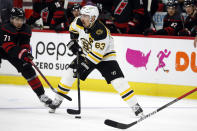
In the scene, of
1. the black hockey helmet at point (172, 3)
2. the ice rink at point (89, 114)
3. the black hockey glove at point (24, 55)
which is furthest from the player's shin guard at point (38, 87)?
the black hockey helmet at point (172, 3)

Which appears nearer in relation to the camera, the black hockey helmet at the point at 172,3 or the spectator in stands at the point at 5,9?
the black hockey helmet at the point at 172,3

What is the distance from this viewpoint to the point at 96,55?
4406mm

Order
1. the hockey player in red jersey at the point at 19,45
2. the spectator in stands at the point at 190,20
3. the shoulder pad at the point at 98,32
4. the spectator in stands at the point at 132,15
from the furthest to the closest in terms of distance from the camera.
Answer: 1. the spectator in stands at the point at 132,15
2. the spectator in stands at the point at 190,20
3. the hockey player in red jersey at the point at 19,45
4. the shoulder pad at the point at 98,32

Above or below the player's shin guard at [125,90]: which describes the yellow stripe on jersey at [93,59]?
above

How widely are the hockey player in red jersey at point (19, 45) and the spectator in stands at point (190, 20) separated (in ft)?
7.17

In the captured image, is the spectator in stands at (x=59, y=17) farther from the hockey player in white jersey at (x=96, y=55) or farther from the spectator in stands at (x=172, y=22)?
the hockey player in white jersey at (x=96, y=55)

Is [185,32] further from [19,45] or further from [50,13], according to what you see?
[19,45]

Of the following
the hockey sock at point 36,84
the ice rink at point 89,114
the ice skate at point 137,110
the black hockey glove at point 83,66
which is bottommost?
the ice rink at point 89,114

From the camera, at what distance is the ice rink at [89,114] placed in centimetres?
418

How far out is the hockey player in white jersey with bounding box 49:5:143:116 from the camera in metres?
4.42

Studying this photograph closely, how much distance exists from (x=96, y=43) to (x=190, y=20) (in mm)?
2127

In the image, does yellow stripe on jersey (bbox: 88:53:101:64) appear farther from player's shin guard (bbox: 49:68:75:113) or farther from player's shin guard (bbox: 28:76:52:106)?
player's shin guard (bbox: 28:76:52:106)

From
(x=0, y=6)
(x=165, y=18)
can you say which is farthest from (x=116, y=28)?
(x=0, y=6)

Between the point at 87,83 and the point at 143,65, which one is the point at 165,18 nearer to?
the point at 143,65
